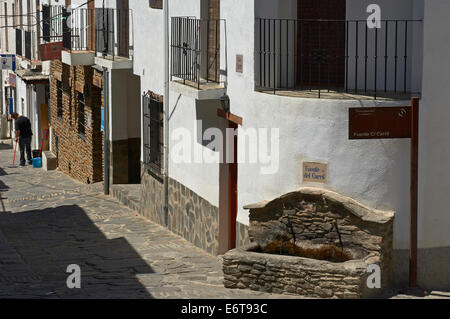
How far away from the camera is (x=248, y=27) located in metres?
14.0

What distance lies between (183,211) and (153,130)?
2.43 m

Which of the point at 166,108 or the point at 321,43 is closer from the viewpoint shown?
the point at 321,43

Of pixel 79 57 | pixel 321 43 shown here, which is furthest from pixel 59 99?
pixel 321 43

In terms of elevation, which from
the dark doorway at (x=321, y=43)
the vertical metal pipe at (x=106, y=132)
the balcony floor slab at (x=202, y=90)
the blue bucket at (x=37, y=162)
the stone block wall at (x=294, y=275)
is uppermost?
the dark doorway at (x=321, y=43)

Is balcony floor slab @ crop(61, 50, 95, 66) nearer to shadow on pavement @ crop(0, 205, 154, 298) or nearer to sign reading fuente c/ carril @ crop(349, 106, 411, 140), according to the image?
shadow on pavement @ crop(0, 205, 154, 298)

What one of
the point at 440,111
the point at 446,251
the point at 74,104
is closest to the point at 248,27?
the point at 440,111

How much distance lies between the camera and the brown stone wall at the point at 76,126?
23391 mm

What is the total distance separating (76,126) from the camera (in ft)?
82.8

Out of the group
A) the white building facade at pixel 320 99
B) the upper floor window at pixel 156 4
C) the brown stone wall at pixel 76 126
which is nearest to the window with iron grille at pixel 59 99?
the brown stone wall at pixel 76 126

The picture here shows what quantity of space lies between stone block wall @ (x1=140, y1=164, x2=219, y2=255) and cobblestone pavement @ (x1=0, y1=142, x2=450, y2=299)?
0.20m

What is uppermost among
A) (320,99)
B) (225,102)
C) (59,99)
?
(320,99)

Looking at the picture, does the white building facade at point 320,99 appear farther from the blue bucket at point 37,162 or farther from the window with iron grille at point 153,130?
the blue bucket at point 37,162

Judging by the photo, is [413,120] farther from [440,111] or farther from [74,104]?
[74,104]

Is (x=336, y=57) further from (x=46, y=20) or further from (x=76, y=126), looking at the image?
(x=46, y=20)
